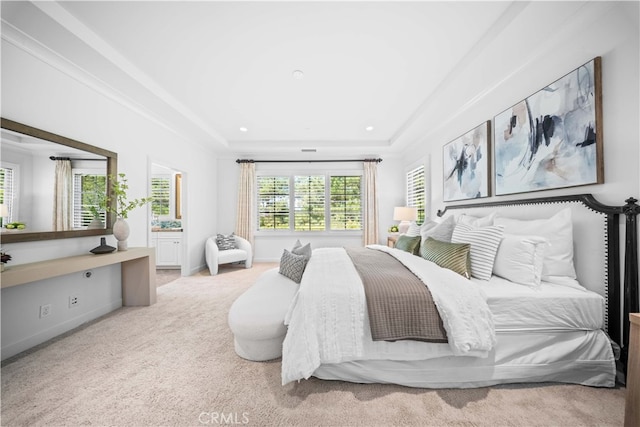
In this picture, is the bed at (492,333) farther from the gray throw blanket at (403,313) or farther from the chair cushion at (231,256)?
the chair cushion at (231,256)

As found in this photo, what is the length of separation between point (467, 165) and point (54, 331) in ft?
15.9

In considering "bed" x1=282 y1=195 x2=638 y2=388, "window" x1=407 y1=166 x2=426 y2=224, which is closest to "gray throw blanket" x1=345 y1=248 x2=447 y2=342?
"bed" x1=282 y1=195 x2=638 y2=388

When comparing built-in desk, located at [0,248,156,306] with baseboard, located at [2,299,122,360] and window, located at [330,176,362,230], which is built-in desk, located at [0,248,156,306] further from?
window, located at [330,176,362,230]

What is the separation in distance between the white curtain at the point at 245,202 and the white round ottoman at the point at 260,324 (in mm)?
3685

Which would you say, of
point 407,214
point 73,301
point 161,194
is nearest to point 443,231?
point 407,214

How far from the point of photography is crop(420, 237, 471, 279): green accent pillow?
2032mm

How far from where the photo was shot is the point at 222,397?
1.55 m

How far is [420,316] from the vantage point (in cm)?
156

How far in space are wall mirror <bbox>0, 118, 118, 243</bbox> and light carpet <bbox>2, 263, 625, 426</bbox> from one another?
3.53ft

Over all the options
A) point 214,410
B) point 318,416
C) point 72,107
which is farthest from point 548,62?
point 72,107

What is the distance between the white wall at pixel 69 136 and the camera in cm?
199

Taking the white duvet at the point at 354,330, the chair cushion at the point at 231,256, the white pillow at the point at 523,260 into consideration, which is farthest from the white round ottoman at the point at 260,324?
the chair cushion at the point at 231,256

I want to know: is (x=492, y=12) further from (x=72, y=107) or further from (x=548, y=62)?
(x=72, y=107)

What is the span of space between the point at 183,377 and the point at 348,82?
10.5ft
